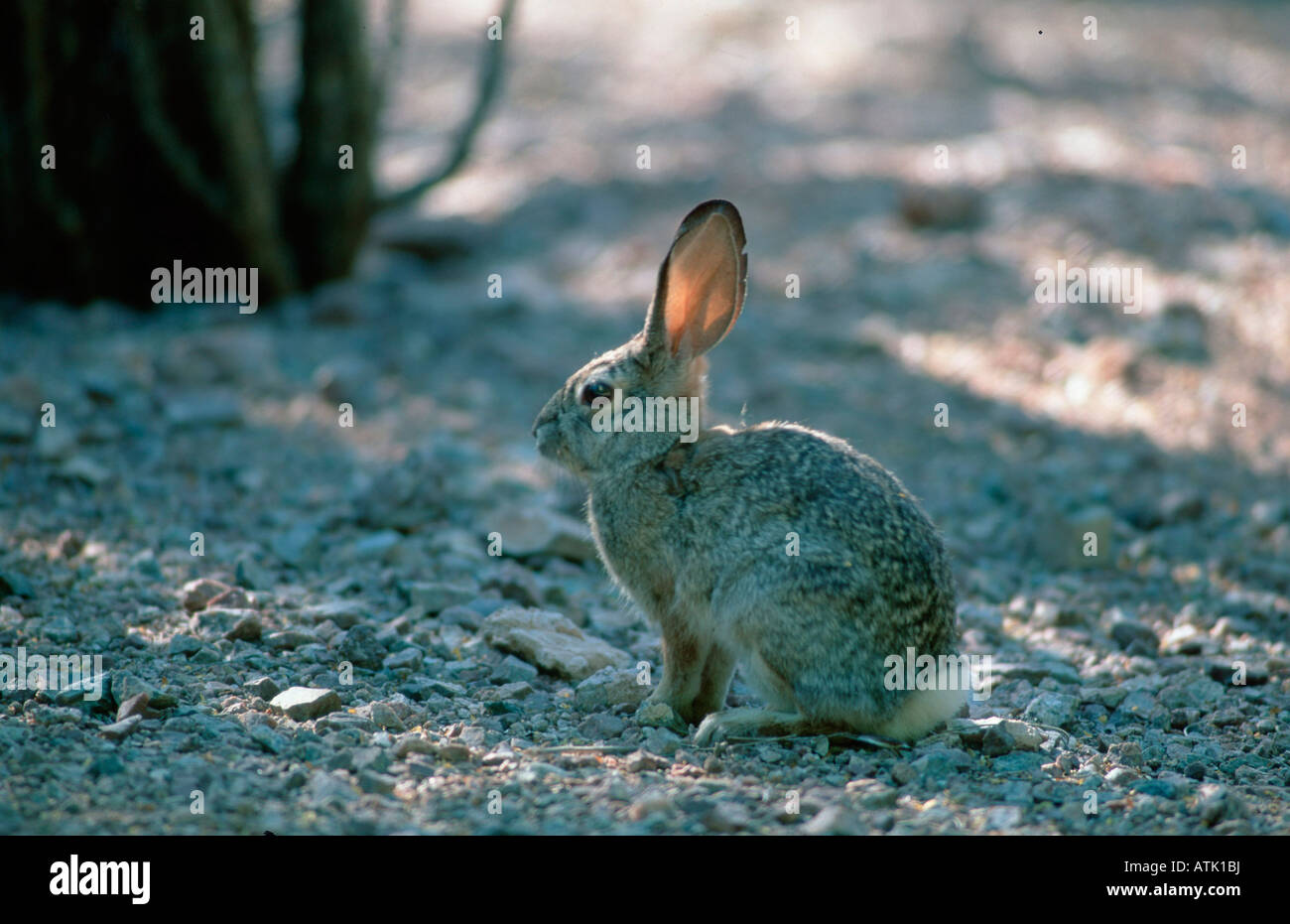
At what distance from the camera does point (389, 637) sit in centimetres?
569

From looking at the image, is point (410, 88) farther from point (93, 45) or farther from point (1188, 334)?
point (1188, 334)

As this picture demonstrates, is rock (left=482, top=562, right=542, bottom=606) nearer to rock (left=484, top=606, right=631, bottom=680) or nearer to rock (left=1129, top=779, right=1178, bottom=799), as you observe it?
rock (left=484, top=606, right=631, bottom=680)

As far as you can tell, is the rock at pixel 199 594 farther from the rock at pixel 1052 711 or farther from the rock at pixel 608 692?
the rock at pixel 1052 711

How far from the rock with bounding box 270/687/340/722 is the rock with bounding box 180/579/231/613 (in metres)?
1.05

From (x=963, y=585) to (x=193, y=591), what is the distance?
12.4ft

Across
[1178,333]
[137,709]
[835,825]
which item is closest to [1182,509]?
[1178,333]

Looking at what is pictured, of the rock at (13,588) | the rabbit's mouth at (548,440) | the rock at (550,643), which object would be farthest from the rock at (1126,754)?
the rock at (13,588)

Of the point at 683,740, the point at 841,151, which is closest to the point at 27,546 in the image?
the point at 683,740

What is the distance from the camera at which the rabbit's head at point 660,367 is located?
17.5 ft

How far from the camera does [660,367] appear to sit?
5.48 metres

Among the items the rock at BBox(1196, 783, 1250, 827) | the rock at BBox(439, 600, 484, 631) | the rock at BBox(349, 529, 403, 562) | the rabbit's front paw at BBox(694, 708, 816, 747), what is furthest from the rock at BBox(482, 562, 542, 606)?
the rock at BBox(1196, 783, 1250, 827)

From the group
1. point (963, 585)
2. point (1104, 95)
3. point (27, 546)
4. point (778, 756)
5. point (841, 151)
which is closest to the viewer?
point (778, 756)

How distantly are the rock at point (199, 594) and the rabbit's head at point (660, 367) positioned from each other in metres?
1.62

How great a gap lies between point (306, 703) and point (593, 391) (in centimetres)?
168
